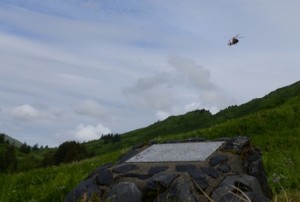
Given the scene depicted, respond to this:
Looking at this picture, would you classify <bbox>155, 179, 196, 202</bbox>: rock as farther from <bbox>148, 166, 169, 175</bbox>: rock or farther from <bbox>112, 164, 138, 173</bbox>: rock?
<bbox>112, 164, 138, 173</bbox>: rock

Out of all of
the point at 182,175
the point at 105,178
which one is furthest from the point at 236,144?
the point at 105,178

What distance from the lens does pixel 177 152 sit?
10.8 metres

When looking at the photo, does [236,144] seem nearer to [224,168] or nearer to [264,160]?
[224,168]

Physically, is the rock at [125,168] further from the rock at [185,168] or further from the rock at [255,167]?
the rock at [255,167]

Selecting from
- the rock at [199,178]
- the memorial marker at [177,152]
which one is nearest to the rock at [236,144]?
the memorial marker at [177,152]

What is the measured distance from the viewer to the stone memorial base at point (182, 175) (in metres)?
9.05

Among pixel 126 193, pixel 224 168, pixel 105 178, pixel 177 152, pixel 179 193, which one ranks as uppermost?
pixel 177 152

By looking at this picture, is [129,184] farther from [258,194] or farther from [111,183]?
[258,194]

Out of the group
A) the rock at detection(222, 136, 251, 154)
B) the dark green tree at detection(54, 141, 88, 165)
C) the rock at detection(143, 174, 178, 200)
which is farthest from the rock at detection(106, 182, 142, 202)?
the dark green tree at detection(54, 141, 88, 165)

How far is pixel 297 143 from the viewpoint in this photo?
22.8 m

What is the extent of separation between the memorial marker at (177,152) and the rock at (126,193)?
121cm

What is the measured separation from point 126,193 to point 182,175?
1109 millimetres

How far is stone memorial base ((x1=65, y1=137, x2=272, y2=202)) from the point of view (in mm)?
9055

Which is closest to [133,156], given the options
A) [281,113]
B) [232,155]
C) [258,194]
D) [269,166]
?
[232,155]
